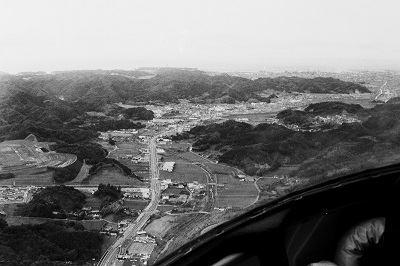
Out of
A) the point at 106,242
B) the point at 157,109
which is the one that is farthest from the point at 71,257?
the point at 157,109

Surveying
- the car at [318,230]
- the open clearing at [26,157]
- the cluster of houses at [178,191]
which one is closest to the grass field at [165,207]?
the cluster of houses at [178,191]

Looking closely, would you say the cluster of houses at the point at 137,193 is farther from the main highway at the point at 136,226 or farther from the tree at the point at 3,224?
the tree at the point at 3,224

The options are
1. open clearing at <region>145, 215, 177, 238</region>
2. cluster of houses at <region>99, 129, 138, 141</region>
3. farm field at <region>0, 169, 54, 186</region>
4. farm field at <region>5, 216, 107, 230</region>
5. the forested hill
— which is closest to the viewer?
open clearing at <region>145, 215, 177, 238</region>

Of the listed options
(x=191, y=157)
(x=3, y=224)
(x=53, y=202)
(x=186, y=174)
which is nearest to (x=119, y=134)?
(x=191, y=157)

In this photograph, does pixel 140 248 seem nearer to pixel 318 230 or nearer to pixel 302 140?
pixel 318 230

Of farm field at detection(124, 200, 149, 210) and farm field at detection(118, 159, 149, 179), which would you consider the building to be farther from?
farm field at detection(124, 200, 149, 210)

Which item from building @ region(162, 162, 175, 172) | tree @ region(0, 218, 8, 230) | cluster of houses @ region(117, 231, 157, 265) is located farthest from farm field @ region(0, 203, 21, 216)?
building @ region(162, 162, 175, 172)

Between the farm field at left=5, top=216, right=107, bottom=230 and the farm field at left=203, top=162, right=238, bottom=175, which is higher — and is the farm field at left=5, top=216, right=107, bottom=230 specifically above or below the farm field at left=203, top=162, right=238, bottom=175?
below
